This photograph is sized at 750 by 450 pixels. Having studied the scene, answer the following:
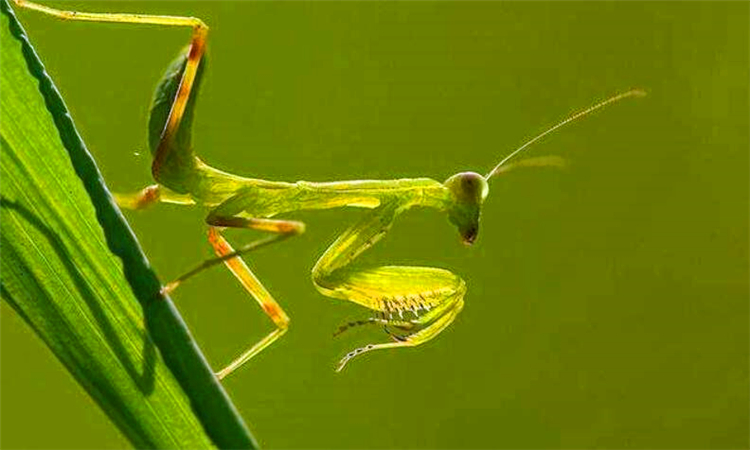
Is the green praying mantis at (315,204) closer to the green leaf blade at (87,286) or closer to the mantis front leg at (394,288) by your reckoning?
the mantis front leg at (394,288)

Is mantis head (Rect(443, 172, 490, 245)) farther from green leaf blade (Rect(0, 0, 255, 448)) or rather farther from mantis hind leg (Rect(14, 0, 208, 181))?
green leaf blade (Rect(0, 0, 255, 448))

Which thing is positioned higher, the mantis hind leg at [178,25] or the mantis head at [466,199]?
the mantis hind leg at [178,25]

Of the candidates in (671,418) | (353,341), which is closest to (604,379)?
(671,418)

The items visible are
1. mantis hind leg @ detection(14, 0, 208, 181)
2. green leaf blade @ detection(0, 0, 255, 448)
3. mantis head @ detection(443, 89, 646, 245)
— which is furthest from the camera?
mantis head @ detection(443, 89, 646, 245)

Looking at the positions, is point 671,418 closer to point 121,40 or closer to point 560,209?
point 560,209

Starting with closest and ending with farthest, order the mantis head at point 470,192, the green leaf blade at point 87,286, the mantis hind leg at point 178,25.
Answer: the green leaf blade at point 87,286 < the mantis hind leg at point 178,25 < the mantis head at point 470,192

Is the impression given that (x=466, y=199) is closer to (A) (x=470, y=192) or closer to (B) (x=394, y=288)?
(A) (x=470, y=192)

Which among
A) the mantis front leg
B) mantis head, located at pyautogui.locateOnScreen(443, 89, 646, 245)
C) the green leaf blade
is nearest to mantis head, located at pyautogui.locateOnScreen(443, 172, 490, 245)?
mantis head, located at pyautogui.locateOnScreen(443, 89, 646, 245)

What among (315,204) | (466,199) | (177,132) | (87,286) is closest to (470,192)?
(466,199)

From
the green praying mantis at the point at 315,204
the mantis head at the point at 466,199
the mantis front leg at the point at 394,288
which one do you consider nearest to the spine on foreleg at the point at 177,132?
the green praying mantis at the point at 315,204
